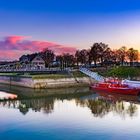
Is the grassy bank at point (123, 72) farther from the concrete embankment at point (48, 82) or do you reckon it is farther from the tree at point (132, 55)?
the tree at point (132, 55)

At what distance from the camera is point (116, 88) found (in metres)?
48.2

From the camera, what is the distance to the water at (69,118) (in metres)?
23.1

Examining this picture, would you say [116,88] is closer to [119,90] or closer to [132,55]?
[119,90]

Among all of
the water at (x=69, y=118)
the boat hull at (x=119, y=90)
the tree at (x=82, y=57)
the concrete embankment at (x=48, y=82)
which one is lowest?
the water at (x=69, y=118)

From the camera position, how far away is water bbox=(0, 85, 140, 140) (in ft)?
75.8

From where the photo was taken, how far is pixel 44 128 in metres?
25.2

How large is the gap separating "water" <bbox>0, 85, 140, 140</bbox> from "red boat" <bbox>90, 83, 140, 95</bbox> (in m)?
2.13

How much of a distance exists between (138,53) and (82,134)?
77.6 m

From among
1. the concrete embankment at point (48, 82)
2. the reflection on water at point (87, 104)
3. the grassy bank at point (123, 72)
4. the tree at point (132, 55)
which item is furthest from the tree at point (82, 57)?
the reflection on water at point (87, 104)

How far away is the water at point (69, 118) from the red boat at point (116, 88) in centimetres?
213

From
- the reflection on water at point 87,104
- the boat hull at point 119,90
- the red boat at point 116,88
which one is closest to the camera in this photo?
the reflection on water at point 87,104

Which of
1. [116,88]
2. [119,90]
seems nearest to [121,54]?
[116,88]

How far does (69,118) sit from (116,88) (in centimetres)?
2026

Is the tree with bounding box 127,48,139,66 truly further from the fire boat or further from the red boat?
the red boat
